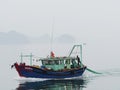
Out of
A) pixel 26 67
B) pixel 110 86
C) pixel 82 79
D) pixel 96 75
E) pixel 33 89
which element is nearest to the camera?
pixel 33 89

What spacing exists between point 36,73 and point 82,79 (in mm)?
8437

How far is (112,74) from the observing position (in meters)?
67.6

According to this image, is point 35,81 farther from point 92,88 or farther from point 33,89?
point 92,88

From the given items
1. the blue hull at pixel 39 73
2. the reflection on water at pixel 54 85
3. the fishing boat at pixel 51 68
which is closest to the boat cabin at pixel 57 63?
the fishing boat at pixel 51 68

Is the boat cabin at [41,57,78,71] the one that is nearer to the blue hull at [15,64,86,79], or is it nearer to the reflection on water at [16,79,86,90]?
the blue hull at [15,64,86,79]

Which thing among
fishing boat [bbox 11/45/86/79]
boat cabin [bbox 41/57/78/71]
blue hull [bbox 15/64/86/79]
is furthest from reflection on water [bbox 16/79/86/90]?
boat cabin [bbox 41/57/78/71]

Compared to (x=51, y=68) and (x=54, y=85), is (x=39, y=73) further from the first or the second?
(x=54, y=85)

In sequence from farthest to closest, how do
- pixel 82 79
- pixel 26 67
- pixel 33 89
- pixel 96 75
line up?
pixel 96 75 < pixel 82 79 < pixel 26 67 < pixel 33 89

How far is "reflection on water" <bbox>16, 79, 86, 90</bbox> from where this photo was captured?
4903 cm

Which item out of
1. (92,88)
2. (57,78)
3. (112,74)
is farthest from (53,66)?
(112,74)

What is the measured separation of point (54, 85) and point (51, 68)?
5400mm

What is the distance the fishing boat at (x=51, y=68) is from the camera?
5556 centimetres

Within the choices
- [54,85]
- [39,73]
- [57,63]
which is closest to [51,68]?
[57,63]

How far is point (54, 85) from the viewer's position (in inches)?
2036
